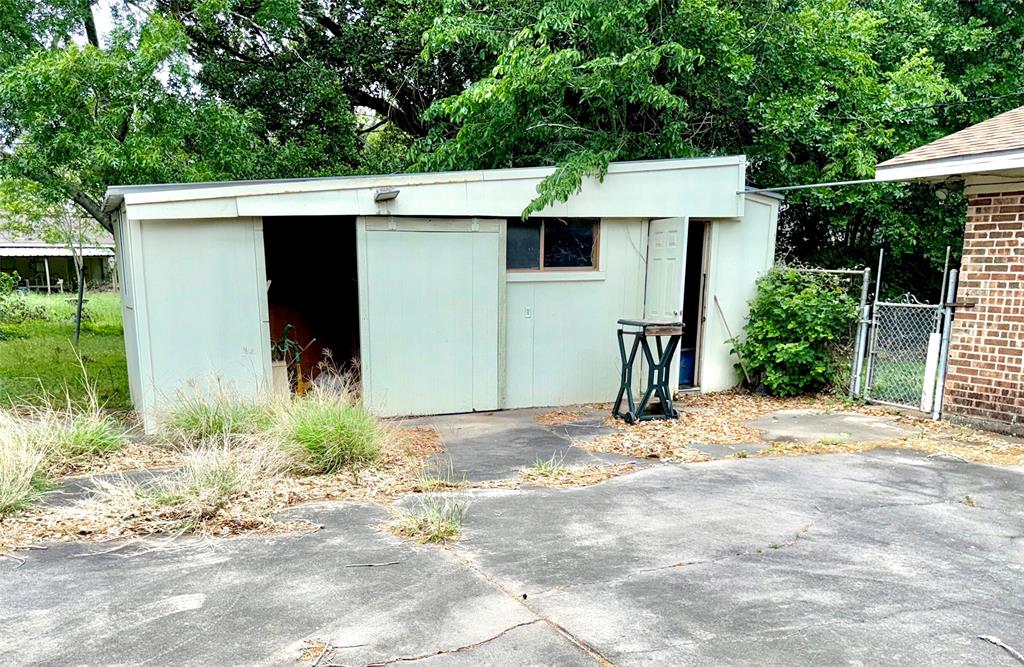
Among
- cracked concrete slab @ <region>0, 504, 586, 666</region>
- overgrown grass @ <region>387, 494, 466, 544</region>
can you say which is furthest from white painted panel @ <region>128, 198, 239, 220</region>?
overgrown grass @ <region>387, 494, 466, 544</region>

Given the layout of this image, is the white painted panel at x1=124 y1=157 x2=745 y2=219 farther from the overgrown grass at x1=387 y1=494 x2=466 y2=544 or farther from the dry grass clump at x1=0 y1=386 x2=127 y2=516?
the overgrown grass at x1=387 y1=494 x2=466 y2=544

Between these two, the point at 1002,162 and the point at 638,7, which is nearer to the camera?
the point at 1002,162

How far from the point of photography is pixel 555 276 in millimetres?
7367

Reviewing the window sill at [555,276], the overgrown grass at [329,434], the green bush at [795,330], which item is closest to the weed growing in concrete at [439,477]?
the overgrown grass at [329,434]

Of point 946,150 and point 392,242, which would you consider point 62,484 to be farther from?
point 946,150

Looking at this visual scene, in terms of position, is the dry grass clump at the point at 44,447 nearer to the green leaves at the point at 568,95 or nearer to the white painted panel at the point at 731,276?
the green leaves at the point at 568,95

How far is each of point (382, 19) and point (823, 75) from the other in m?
7.87

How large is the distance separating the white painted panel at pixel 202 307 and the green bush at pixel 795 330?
5813mm

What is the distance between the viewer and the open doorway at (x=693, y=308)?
826 centimetres

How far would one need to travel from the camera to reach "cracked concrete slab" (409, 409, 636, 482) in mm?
5211

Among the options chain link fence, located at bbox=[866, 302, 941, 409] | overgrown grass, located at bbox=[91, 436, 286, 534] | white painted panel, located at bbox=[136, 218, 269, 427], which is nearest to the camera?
overgrown grass, located at bbox=[91, 436, 286, 534]

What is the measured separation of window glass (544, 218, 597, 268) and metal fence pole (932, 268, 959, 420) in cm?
373

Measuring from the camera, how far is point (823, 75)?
10125mm

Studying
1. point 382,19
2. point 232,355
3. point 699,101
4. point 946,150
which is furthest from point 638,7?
point 232,355
